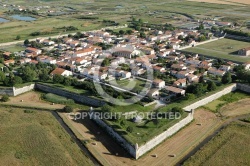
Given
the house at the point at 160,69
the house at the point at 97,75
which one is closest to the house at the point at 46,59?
the house at the point at 97,75

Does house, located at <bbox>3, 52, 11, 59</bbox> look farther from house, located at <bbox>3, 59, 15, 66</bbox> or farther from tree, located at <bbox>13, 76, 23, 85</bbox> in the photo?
tree, located at <bbox>13, 76, 23, 85</bbox>

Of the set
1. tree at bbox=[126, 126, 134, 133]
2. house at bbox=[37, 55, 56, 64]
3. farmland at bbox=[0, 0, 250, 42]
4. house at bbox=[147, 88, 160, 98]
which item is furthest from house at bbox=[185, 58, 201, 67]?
farmland at bbox=[0, 0, 250, 42]

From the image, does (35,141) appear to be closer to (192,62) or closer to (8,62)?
(8,62)

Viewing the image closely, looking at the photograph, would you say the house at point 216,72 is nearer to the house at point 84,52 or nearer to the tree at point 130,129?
the house at point 84,52

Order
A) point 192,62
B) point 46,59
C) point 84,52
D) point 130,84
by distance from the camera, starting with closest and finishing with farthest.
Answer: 1. point 130,84
2. point 192,62
3. point 46,59
4. point 84,52

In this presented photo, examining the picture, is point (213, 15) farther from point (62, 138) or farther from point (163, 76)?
point (62, 138)

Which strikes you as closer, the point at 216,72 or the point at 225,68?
the point at 216,72

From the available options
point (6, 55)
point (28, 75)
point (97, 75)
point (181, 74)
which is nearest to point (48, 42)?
point (6, 55)

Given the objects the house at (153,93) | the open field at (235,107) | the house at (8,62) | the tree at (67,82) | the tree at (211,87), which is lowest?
the open field at (235,107)
